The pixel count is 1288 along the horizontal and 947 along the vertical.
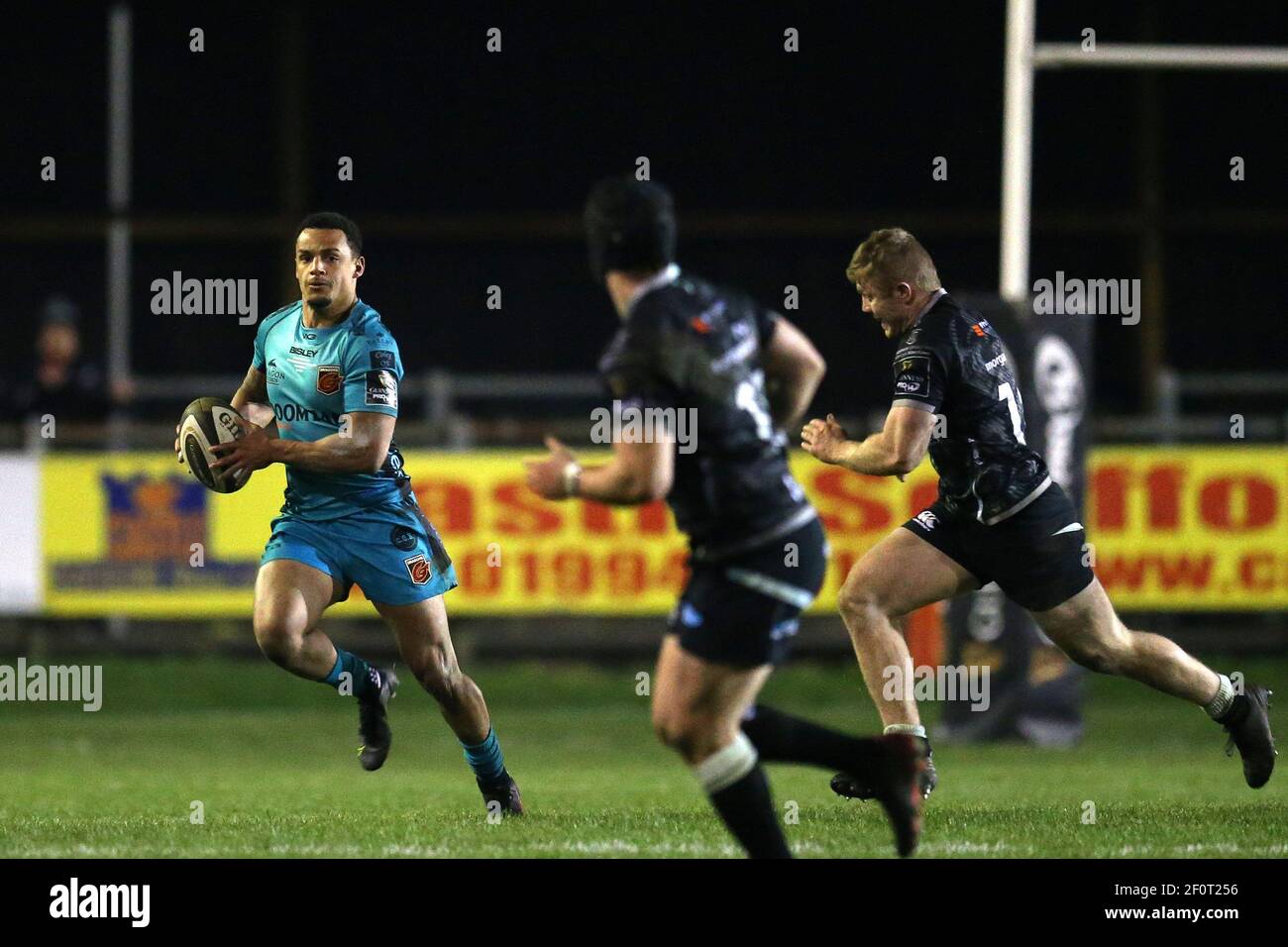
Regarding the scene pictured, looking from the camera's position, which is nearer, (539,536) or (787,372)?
(787,372)

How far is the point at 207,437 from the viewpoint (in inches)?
336

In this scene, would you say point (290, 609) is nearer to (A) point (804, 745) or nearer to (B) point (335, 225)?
(B) point (335, 225)

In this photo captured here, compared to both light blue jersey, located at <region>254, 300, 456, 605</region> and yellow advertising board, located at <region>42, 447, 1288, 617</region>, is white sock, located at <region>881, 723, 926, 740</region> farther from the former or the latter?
yellow advertising board, located at <region>42, 447, 1288, 617</region>

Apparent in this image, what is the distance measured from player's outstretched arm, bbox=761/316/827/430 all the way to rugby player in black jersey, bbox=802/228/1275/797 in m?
1.08

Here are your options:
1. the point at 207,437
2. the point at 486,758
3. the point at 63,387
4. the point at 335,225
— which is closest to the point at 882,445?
the point at 486,758

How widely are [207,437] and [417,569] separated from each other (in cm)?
100

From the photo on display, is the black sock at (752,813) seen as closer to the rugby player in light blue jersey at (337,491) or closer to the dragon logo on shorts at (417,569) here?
the rugby player in light blue jersey at (337,491)

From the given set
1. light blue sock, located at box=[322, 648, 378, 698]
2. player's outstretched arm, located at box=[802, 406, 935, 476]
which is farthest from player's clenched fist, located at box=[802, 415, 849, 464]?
light blue sock, located at box=[322, 648, 378, 698]

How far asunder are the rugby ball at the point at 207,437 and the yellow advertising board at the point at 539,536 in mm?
6988

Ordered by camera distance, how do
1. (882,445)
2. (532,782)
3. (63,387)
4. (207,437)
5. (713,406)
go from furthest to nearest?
(63,387)
(532,782)
(207,437)
(882,445)
(713,406)

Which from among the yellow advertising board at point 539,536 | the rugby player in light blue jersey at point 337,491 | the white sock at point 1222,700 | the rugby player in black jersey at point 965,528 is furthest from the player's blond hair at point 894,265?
the yellow advertising board at point 539,536

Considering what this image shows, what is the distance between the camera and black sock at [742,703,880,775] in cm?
682

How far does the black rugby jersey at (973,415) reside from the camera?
8.23m
